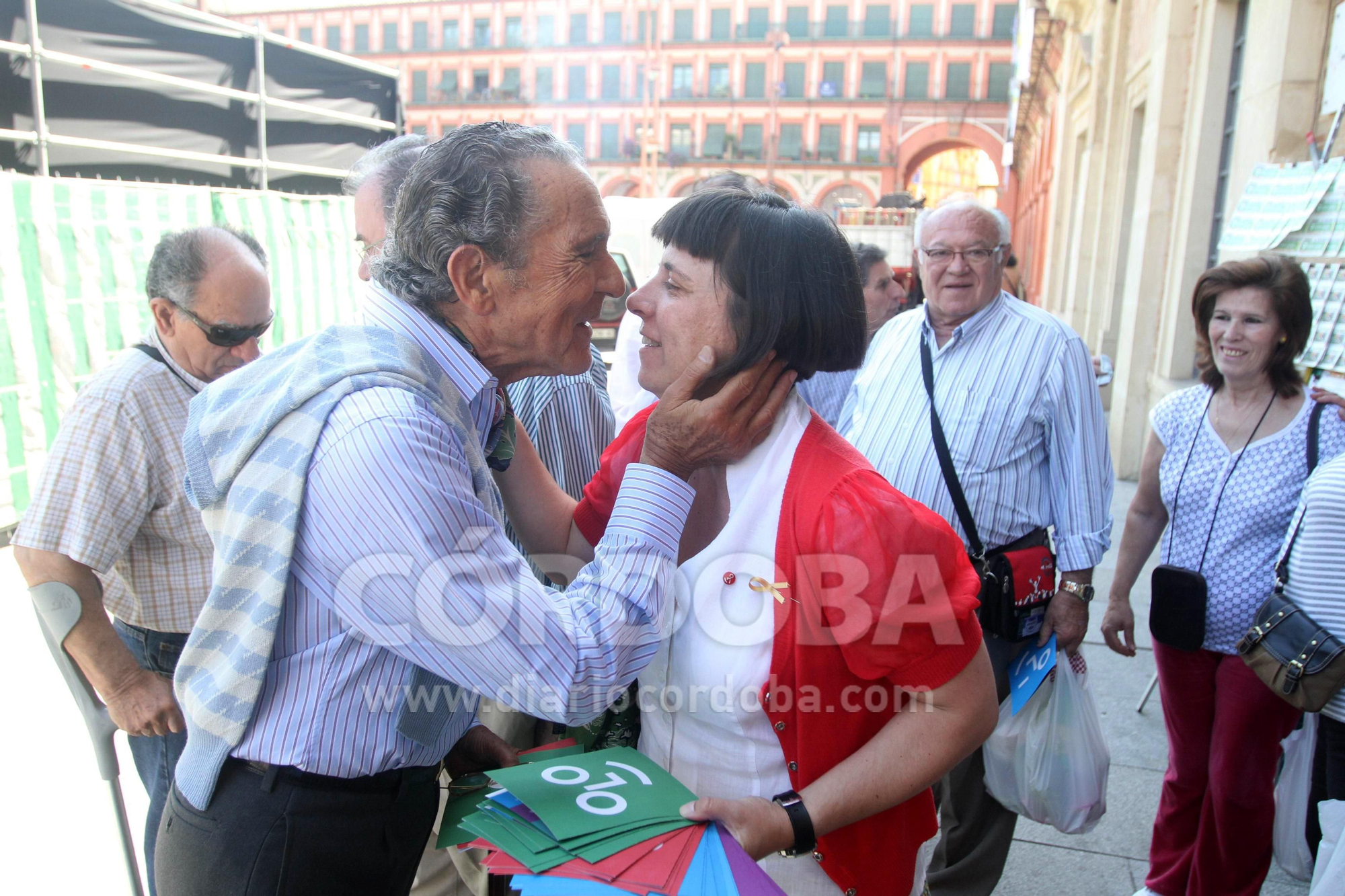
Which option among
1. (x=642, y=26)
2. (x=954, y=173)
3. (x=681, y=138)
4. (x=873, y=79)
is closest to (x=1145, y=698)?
(x=681, y=138)

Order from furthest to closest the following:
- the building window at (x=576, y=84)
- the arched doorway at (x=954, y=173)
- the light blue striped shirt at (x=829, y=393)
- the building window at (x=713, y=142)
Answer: the arched doorway at (x=954, y=173)
the building window at (x=576, y=84)
the building window at (x=713, y=142)
the light blue striped shirt at (x=829, y=393)

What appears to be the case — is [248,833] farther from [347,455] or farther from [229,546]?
[347,455]

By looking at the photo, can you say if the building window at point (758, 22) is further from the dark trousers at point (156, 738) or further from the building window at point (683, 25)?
the dark trousers at point (156, 738)

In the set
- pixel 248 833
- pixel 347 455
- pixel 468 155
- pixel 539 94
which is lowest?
pixel 248 833

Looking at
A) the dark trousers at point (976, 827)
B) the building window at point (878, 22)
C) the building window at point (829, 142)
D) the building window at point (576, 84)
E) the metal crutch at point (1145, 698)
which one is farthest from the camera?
the building window at point (576, 84)

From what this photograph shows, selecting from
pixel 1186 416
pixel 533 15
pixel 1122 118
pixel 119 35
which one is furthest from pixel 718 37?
pixel 1186 416

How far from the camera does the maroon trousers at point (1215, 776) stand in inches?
111

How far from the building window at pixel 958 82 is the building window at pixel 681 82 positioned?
654 inches

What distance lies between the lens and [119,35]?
293 inches

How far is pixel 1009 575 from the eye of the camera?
2.92 metres

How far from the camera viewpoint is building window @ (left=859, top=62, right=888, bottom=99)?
5869cm

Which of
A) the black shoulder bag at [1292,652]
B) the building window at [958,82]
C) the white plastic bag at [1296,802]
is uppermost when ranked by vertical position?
the building window at [958,82]

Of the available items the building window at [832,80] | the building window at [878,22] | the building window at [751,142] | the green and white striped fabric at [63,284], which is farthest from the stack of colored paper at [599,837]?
the building window at [878,22]

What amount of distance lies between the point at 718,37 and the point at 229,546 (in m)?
65.5
